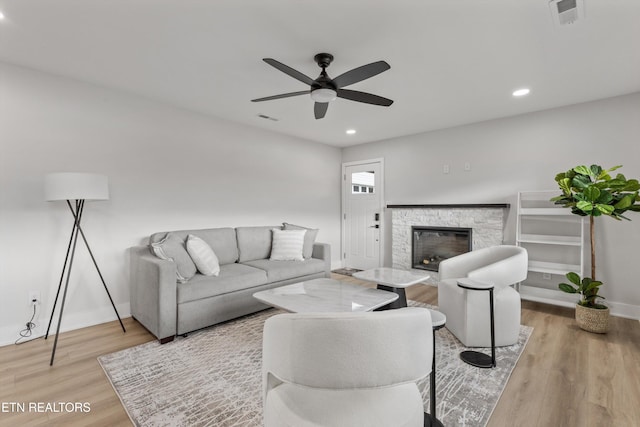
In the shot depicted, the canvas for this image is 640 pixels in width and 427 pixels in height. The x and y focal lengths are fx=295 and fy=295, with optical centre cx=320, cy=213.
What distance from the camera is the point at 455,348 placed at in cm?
250

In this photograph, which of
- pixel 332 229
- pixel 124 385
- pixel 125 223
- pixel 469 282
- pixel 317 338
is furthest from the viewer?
pixel 332 229

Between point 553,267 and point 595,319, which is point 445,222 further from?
point 595,319

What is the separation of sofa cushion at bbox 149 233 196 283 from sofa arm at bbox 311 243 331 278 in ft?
5.86

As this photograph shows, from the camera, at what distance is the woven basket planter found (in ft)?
9.14

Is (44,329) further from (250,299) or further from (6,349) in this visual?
(250,299)

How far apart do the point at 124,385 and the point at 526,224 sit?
15.1 feet

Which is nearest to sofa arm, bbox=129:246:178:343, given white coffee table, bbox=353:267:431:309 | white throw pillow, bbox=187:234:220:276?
white throw pillow, bbox=187:234:220:276

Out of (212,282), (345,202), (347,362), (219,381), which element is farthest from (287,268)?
(347,362)

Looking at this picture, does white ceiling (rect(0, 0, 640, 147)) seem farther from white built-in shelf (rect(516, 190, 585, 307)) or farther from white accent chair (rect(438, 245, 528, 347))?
white accent chair (rect(438, 245, 528, 347))

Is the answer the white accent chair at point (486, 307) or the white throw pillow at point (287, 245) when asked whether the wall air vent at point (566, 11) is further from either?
the white throw pillow at point (287, 245)

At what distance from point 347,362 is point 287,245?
317 cm

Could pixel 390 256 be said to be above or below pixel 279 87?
below

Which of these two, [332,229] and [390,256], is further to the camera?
[332,229]

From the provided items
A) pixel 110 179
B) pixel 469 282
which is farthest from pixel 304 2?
pixel 110 179
